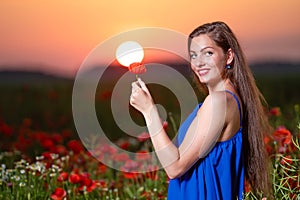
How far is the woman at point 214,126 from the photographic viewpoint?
2545 millimetres

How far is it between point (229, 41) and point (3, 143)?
11.8 feet

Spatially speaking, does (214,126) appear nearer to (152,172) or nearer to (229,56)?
(229,56)

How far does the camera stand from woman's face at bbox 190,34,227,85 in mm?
2689

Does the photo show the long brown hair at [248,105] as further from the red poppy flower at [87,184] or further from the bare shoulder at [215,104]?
the red poppy flower at [87,184]

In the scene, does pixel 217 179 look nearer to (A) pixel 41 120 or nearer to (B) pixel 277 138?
(B) pixel 277 138

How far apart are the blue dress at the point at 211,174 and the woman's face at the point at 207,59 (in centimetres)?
13

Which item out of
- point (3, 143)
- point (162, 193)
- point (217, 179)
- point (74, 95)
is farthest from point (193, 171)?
point (3, 143)

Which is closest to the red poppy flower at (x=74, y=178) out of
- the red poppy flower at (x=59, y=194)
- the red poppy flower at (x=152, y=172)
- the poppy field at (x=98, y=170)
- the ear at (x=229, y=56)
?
the poppy field at (x=98, y=170)

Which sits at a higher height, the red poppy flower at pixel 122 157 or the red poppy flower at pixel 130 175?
the red poppy flower at pixel 122 157

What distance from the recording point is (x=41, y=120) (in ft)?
25.0

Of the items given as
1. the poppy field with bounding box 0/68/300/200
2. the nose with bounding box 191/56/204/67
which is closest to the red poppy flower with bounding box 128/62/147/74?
the nose with bounding box 191/56/204/67

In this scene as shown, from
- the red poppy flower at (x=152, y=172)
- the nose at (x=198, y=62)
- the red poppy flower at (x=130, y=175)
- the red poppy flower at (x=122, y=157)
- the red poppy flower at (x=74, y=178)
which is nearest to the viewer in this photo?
the nose at (x=198, y=62)

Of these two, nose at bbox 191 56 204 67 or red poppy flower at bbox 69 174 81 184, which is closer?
nose at bbox 191 56 204 67

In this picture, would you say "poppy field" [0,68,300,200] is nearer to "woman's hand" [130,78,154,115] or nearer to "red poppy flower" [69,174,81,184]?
"red poppy flower" [69,174,81,184]
